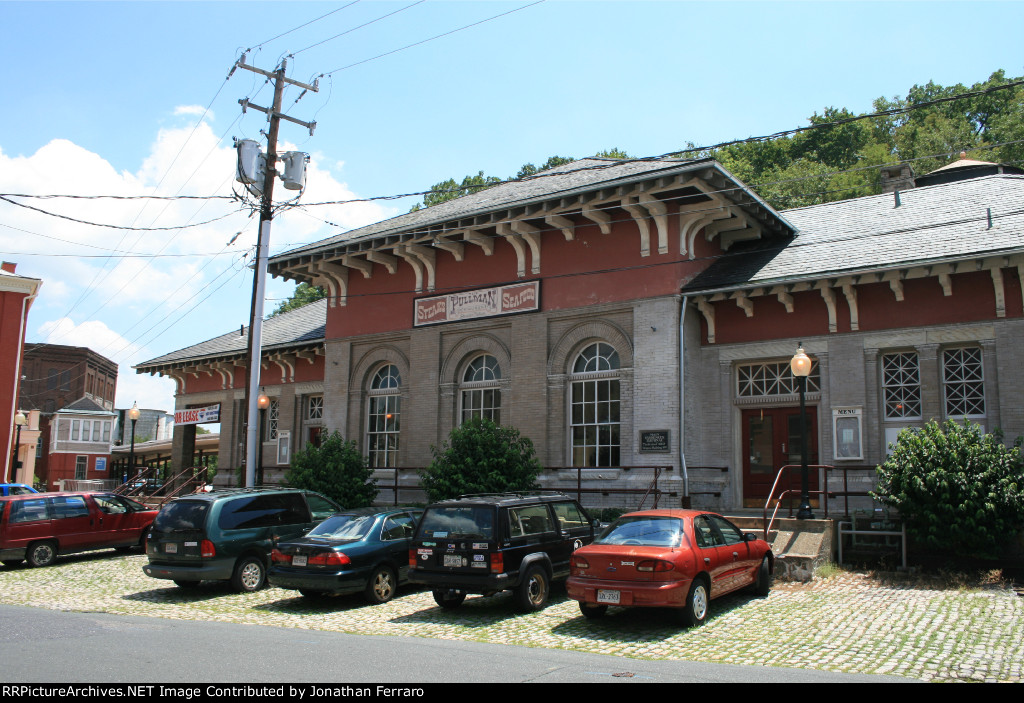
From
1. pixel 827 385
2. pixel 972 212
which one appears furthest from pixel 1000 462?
pixel 972 212

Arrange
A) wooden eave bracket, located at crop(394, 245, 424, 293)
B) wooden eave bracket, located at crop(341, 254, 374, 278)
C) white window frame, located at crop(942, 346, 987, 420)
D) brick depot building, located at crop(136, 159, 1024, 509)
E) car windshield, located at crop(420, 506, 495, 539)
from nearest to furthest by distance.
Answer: car windshield, located at crop(420, 506, 495, 539), white window frame, located at crop(942, 346, 987, 420), brick depot building, located at crop(136, 159, 1024, 509), wooden eave bracket, located at crop(394, 245, 424, 293), wooden eave bracket, located at crop(341, 254, 374, 278)

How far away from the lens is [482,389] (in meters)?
20.9

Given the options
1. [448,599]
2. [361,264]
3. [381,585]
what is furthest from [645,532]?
[361,264]

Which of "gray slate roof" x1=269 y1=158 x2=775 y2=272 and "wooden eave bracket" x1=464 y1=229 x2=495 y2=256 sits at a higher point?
"gray slate roof" x1=269 y1=158 x2=775 y2=272

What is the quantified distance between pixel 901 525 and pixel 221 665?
11.2 meters

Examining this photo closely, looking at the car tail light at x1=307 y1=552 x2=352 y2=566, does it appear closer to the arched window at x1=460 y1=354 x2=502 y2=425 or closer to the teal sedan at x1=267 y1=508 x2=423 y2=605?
the teal sedan at x1=267 y1=508 x2=423 y2=605

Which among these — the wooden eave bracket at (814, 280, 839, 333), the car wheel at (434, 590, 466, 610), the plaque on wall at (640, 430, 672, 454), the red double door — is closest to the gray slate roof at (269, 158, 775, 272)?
the wooden eave bracket at (814, 280, 839, 333)

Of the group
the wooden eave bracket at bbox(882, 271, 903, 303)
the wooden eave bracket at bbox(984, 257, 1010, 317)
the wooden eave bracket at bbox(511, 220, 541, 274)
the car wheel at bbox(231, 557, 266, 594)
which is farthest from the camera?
the wooden eave bracket at bbox(511, 220, 541, 274)

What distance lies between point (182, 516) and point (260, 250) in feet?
25.3

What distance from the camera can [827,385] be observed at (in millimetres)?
16625

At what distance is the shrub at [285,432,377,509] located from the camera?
20.0 meters

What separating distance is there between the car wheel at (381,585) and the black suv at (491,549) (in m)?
0.90

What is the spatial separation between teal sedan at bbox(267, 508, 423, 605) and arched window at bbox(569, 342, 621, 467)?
5.97m

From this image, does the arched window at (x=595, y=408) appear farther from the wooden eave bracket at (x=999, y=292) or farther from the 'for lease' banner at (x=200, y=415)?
the 'for lease' banner at (x=200, y=415)
